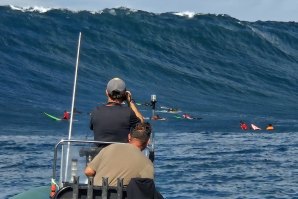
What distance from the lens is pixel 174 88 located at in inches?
1832

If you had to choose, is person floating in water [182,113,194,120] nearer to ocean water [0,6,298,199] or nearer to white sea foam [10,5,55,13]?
ocean water [0,6,298,199]

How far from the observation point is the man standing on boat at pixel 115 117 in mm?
8070

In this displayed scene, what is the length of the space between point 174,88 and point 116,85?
127 feet

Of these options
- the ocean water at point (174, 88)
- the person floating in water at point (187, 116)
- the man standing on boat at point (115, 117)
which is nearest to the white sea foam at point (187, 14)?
the ocean water at point (174, 88)

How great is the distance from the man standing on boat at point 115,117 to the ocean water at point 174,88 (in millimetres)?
6065

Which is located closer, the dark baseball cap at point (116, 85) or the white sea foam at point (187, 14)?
the dark baseball cap at point (116, 85)

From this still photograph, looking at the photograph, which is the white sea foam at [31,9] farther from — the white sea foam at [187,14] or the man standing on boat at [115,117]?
the man standing on boat at [115,117]

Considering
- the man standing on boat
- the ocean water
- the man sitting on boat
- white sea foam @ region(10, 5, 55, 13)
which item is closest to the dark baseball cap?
the man standing on boat

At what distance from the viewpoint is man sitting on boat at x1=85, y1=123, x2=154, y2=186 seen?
7.16 m

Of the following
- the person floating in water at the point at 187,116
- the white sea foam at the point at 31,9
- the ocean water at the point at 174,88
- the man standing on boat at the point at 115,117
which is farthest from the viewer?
the white sea foam at the point at 31,9

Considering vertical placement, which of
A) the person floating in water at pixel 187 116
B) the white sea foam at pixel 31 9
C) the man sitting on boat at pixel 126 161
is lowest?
the man sitting on boat at pixel 126 161

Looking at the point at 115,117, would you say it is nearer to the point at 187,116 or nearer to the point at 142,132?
the point at 142,132

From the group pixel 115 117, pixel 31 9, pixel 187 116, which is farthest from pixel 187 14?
pixel 115 117

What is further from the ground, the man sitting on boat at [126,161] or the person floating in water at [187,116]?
the person floating in water at [187,116]
